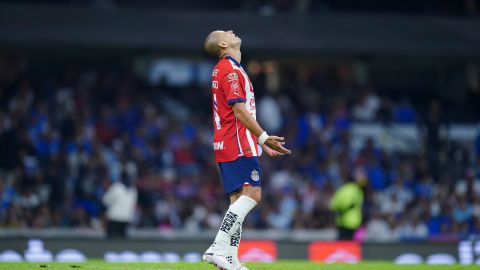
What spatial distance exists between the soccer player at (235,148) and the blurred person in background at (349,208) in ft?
31.3

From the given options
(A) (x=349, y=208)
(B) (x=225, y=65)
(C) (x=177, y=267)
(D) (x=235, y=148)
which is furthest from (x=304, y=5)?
(D) (x=235, y=148)

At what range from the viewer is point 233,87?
10.0m

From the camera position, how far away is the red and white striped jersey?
1005 centimetres

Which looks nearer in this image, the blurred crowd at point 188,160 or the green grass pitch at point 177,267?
the green grass pitch at point 177,267

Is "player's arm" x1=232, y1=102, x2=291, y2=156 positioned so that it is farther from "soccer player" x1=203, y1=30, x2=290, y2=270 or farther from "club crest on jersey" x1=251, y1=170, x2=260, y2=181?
"club crest on jersey" x1=251, y1=170, x2=260, y2=181

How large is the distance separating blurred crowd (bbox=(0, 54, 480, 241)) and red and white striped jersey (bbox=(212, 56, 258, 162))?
33.0 ft

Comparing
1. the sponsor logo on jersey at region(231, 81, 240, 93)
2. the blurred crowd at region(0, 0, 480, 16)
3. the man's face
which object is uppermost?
the blurred crowd at region(0, 0, 480, 16)

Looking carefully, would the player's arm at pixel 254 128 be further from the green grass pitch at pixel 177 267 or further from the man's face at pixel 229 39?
the green grass pitch at pixel 177 267

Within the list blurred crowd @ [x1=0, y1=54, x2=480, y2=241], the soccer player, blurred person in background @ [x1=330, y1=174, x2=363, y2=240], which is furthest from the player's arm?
blurred crowd @ [x1=0, y1=54, x2=480, y2=241]

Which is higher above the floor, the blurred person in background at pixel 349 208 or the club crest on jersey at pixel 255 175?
the blurred person in background at pixel 349 208

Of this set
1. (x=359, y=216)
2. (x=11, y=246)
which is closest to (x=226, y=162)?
(x=11, y=246)

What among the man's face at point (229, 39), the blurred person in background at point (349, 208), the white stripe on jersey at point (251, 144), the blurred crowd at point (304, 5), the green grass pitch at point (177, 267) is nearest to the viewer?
the white stripe on jersey at point (251, 144)

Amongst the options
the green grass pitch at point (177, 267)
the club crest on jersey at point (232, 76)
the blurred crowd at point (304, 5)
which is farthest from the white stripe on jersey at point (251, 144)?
the blurred crowd at point (304, 5)

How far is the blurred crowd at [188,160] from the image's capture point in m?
21.9
